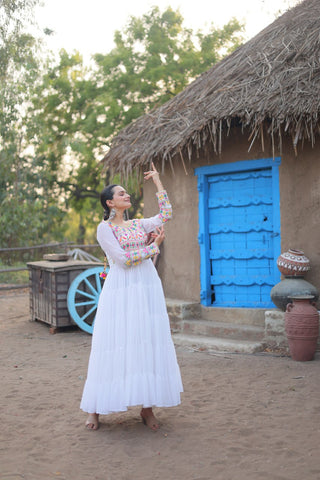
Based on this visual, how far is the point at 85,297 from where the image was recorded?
752cm

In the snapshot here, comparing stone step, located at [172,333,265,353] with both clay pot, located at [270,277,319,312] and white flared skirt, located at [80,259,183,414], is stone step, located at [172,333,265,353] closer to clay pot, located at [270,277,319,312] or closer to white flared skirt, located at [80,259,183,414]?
clay pot, located at [270,277,319,312]

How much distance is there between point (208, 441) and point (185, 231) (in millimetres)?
4207

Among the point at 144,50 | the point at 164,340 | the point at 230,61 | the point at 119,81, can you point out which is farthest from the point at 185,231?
the point at 144,50

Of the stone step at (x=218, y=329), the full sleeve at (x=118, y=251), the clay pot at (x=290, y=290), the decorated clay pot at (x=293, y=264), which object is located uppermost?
the full sleeve at (x=118, y=251)

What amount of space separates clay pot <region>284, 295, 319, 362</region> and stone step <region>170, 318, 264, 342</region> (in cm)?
69

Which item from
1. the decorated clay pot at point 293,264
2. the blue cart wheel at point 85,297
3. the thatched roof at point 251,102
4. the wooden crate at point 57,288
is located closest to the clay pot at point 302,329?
the decorated clay pot at point 293,264

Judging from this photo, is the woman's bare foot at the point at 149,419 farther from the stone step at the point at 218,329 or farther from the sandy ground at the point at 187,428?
the stone step at the point at 218,329

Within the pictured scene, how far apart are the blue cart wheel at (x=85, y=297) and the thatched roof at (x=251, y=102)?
5.52 ft

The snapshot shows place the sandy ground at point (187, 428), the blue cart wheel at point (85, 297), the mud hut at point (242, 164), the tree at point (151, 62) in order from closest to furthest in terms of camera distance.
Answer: the sandy ground at point (187, 428), the mud hut at point (242, 164), the blue cart wheel at point (85, 297), the tree at point (151, 62)

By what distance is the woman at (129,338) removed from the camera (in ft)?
11.4

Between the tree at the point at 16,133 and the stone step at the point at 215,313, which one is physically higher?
the tree at the point at 16,133

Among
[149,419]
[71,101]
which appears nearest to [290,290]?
[149,419]

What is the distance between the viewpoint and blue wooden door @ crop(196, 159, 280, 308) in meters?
6.62

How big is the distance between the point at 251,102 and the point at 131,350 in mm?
3794
